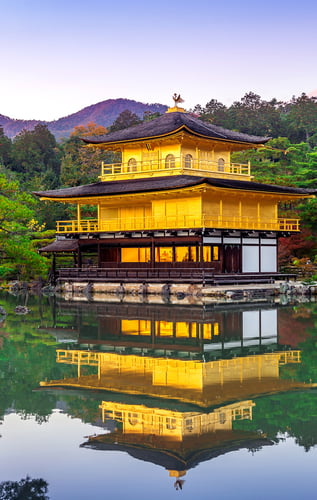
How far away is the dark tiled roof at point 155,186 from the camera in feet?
131

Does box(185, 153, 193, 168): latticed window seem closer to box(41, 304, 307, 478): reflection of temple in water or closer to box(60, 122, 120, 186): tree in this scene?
box(41, 304, 307, 478): reflection of temple in water

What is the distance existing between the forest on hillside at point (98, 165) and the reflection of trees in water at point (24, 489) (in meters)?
22.7

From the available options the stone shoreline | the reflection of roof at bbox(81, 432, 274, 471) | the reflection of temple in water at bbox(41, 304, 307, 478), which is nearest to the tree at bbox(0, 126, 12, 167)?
the stone shoreline

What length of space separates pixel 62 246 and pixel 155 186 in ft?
32.9

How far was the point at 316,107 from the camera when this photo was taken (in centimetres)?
10000

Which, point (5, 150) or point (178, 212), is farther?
point (5, 150)

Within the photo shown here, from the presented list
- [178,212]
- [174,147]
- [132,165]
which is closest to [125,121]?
[132,165]

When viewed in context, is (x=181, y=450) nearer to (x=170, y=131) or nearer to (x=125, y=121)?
(x=170, y=131)

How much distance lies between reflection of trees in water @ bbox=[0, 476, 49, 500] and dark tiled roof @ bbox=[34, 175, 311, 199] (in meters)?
30.5

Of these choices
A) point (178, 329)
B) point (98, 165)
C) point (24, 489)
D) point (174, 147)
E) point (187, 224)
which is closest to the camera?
point (24, 489)

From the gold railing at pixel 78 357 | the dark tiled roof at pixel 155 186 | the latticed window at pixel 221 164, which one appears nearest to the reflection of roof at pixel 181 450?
the gold railing at pixel 78 357

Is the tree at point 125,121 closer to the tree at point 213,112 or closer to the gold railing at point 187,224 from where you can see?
the tree at point 213,112

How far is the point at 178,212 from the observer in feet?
139

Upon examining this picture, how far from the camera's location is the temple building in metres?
40.4
